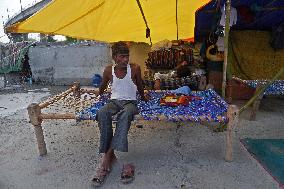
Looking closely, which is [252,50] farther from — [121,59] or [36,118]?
[36,118]

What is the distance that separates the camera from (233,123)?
343 cm

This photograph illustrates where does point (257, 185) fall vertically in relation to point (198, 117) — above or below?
below

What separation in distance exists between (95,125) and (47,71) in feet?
23.9

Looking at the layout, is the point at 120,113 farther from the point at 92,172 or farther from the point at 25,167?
the point at 25,167

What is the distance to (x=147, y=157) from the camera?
3.84 metres

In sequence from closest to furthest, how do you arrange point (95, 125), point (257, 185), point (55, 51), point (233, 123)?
1. point (257, 185)
2. point (233, 123)
3. point (95, 125)
4. point (55, 51)

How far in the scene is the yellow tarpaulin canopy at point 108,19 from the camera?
12.8 ft

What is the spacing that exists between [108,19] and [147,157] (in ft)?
9.12

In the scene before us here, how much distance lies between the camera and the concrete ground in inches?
126

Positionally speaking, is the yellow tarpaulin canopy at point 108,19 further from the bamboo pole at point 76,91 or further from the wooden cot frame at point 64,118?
the wooden cot frame at point 64,118

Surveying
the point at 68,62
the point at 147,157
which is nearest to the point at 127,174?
the point at 147,157

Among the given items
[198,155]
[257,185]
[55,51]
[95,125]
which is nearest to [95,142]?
[95,125]

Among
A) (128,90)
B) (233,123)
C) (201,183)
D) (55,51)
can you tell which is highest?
(55,51)

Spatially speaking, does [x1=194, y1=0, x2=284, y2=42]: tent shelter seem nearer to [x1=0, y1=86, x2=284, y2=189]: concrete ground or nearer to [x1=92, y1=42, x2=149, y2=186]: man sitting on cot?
[x1=0, y1=86, x2=284, y2=189]: concrete ground
